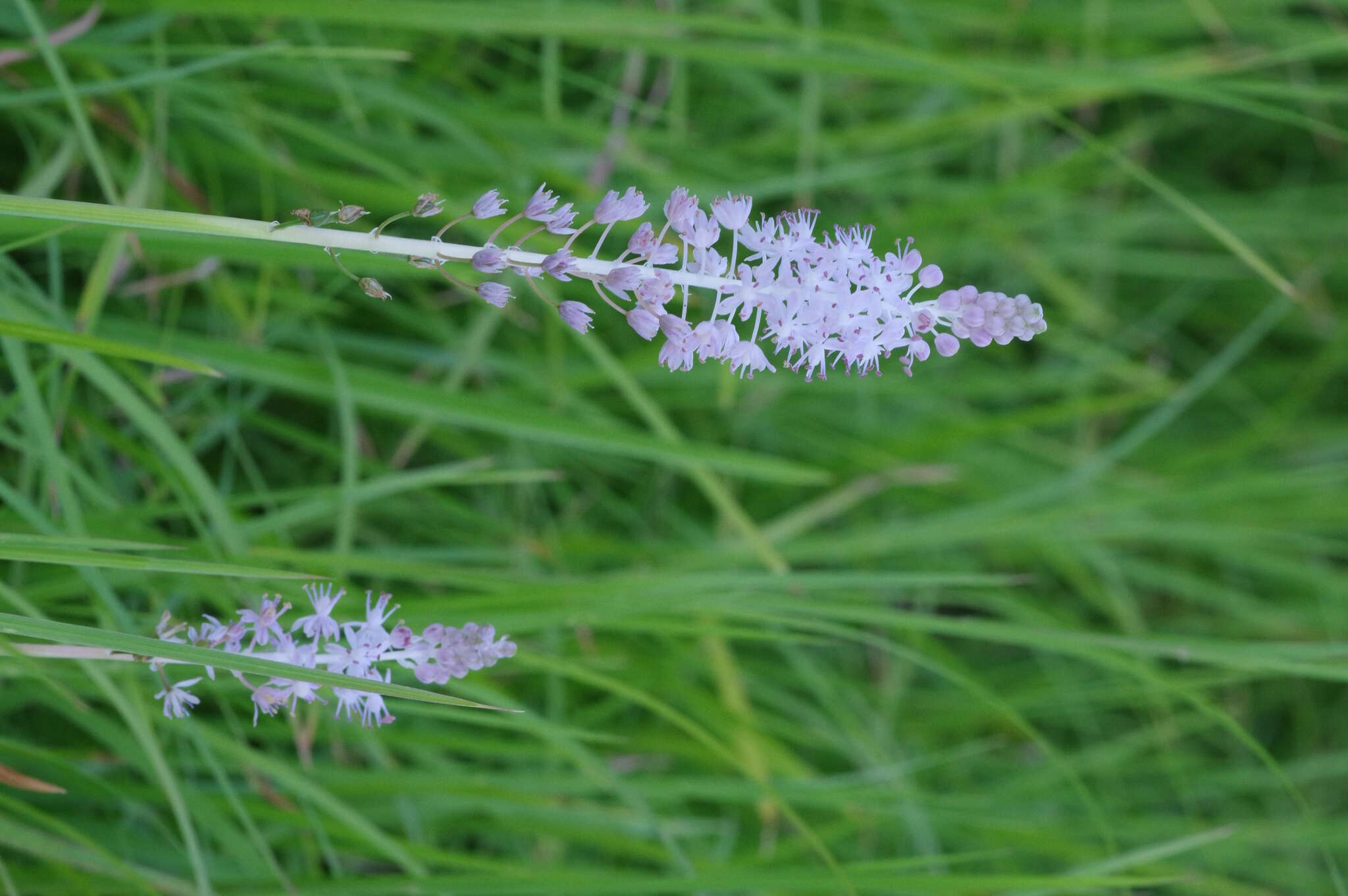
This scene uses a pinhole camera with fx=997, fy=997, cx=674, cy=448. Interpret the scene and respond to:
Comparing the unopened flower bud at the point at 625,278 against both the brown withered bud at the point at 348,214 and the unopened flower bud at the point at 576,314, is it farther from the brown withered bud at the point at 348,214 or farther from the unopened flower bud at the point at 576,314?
the brown withered bud at the point at 348,214

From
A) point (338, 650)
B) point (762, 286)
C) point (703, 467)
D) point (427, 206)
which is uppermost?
point (703, 467)

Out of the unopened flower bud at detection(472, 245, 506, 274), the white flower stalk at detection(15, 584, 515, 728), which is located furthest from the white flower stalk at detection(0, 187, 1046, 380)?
the white flower stalk at detection(15, 584, 515, 728)

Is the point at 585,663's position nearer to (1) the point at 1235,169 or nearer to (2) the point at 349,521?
(2) the point at 349,521

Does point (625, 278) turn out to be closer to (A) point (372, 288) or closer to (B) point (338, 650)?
(A) point (372, 288)

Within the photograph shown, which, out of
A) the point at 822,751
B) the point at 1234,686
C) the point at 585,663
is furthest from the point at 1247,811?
the point at 585,663

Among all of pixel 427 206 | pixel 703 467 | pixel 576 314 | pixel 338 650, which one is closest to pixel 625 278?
pixel 576 314

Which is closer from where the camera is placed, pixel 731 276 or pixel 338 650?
pixel 731 276

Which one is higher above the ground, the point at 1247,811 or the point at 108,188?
the point at 108,188

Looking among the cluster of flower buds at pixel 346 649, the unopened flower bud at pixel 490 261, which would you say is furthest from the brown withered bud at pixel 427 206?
the cluster of flower buds at pixel 346 649
